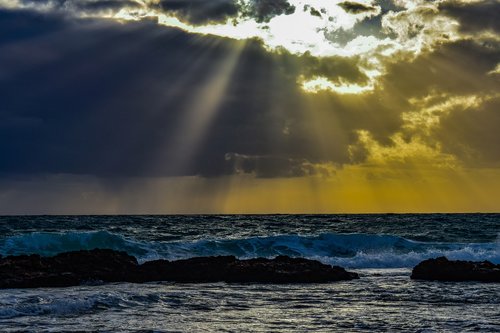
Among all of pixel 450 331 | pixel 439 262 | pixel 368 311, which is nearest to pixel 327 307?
pixel 368 311

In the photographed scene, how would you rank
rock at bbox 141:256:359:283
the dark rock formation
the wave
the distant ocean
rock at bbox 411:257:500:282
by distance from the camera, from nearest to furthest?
the distant ocean
the dark rock formation
rock at bbox 141:256:359:283
rock at bbox 411:257:500:282
the wave

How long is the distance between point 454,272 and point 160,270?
39.1 feet

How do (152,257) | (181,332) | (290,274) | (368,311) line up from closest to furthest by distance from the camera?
(181,332), (368,311), (290,274), (152,257)

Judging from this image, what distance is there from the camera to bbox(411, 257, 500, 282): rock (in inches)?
1063

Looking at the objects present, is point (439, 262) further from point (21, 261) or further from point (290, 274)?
point (21, 261)

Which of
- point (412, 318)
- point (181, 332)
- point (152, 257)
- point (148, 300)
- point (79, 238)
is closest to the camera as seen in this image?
point (181, 332)

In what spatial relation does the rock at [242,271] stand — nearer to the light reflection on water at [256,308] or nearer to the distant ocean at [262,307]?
the distant ocean at [262,307]

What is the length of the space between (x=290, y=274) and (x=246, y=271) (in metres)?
1.75

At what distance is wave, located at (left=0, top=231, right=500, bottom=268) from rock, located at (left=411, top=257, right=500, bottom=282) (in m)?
10.2

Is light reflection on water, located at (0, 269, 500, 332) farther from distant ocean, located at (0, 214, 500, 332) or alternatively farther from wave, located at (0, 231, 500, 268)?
wave, located at (0, 231, 500, 268)

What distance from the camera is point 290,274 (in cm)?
2667

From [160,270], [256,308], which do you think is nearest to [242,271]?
[160,270]

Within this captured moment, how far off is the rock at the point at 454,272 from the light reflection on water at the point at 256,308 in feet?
7.09

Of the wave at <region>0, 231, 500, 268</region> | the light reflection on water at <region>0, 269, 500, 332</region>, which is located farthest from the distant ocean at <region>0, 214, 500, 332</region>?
the wave at <region>0, 231, 500, 268</region>
